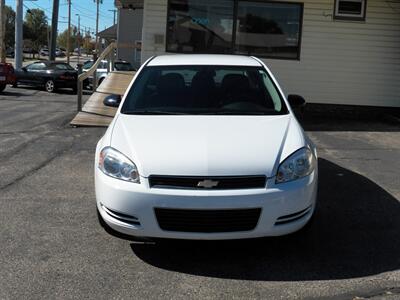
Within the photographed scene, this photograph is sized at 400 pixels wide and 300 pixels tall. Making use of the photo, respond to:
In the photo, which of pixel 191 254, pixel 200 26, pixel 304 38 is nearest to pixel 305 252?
pixel 191 254

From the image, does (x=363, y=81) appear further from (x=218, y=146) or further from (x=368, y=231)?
(x=218, y=146)

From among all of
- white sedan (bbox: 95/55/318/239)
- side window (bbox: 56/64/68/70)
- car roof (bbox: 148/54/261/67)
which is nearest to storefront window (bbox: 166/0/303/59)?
car roof (bbox: 148/54/261/67)

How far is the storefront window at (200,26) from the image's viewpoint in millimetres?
12672

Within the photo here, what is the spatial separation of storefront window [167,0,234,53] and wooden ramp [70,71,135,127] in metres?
2.09

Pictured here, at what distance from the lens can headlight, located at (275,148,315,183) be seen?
4.23m

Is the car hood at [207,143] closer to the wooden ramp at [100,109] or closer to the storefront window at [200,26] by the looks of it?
the wooden ramp at [100,109]

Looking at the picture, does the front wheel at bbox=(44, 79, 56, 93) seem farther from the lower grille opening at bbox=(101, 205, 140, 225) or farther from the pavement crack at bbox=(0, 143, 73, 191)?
the lower grille opening at bbox=(101, 205, 140, 225)

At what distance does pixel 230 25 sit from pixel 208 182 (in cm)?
921

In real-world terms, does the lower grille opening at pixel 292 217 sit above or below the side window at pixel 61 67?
below

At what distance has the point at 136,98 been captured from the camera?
5.59 m

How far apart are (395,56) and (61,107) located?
30.1 feet

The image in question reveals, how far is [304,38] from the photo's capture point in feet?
42.3

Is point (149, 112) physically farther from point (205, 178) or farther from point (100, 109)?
point (100, 109)

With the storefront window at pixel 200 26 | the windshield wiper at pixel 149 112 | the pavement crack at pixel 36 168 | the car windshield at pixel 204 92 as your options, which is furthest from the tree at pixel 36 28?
the windshield wiper at pixel 149 112
